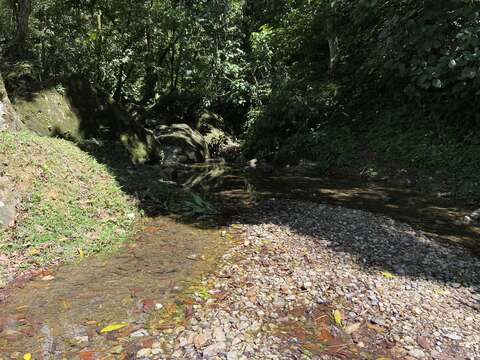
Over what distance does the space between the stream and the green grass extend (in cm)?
41

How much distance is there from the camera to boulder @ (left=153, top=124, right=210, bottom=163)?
17.5m

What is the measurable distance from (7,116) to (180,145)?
931 cm

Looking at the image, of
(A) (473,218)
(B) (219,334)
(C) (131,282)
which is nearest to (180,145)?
(A) (473,218)

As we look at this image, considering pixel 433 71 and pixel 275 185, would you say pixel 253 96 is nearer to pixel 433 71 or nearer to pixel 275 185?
pixel 275 185

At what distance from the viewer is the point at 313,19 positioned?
1884 centimetres

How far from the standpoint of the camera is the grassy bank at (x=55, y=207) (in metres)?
6.36

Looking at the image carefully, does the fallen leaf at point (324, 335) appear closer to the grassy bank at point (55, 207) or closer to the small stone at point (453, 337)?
the small stone at point (453, 337)

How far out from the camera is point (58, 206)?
24.1 feet

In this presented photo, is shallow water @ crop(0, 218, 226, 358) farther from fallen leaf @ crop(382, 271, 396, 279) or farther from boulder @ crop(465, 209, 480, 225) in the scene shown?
boulder @ crop(465, 209, 480, 225)

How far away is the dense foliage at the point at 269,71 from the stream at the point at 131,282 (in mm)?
4362

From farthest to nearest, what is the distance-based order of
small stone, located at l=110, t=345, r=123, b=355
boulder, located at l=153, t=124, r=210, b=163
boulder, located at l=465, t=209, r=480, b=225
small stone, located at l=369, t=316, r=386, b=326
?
boulder, located at l=153, t=124, r=210, b=163, boulder, located at l=465, t=209, r=480, b=225, small stone, located at l=369, t=316, r=386, b=326, small stone, located at l=110, t=345, r=123, b=355

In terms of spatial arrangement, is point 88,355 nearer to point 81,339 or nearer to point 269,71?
point 81,339

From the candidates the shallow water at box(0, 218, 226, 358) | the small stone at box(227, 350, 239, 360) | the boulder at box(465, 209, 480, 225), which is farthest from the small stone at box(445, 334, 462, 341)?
the boulder at box(465, 209, 480, 225)

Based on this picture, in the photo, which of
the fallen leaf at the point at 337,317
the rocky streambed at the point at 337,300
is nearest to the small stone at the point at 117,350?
the rocky streambed at the point at 337,300
